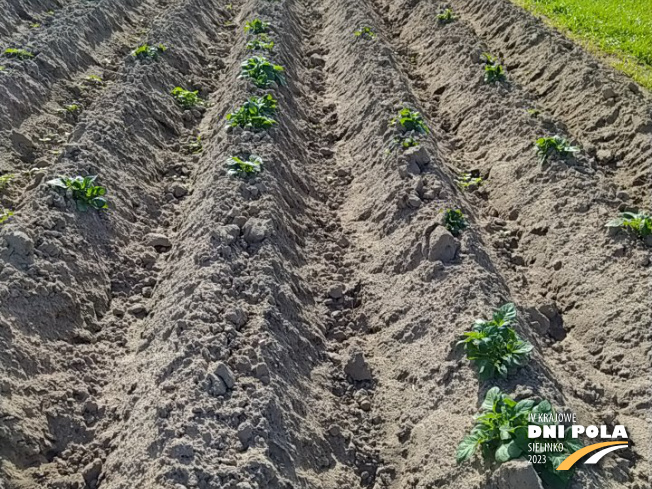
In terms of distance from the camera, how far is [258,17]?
11.3 meters

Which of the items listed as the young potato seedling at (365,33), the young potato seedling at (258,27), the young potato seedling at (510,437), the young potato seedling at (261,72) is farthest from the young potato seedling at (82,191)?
the young potato seedling at (365,33)

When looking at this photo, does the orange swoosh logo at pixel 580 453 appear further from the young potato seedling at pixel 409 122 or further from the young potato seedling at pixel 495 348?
the young potato seedling at pixel 409 122

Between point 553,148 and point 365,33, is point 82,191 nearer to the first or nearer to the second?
point 553,148

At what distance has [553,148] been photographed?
290 inches

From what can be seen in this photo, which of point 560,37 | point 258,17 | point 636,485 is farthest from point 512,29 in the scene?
point 636,485

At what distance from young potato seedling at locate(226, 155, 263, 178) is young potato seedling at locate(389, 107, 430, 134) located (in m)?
2.00

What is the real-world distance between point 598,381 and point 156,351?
152 inches

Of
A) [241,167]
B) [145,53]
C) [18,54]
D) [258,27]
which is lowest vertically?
[241,167]

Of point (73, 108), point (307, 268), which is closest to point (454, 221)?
point (307, 268)

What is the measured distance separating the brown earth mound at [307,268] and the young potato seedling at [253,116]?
155mm

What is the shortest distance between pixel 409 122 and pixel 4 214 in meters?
4.80

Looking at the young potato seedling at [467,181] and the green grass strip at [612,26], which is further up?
the green grass strip at [612,26]

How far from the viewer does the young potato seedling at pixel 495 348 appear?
4.63 meters

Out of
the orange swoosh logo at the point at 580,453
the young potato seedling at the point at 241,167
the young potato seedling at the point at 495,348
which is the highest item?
the young potato seedling at the point at 241,167
